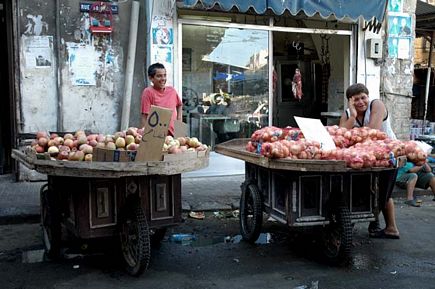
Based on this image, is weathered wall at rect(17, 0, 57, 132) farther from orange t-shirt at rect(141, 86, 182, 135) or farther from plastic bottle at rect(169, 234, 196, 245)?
plastic bottle at rect(169, 234, 196, 245)

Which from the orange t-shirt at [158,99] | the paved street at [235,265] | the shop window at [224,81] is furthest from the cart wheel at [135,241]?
the shop window at [224,81]

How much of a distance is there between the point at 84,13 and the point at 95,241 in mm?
3923

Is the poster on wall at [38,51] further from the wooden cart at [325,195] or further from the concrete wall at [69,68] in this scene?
the wooden cart at [325,195]

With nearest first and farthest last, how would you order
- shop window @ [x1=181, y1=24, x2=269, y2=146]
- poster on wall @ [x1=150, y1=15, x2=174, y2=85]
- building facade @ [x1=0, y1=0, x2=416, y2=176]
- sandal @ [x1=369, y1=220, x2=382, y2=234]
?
sandal @ [x1=369, y1=220, x2=382, y2=234] < building facade @ [x1=0, y1=0, x2=416, y2=176] < poster on wall @ [x1=150, y1=15, x2=174, y2=85] < shop window @ [x1=181, y1=24, x2=269, y2=146]

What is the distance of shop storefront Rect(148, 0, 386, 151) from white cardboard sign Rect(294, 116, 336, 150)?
3.38 m

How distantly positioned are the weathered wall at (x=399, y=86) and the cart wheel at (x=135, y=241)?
6.91 m

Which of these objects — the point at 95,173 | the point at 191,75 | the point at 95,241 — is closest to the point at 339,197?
the point at 95,173

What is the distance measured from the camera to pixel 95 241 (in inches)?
206

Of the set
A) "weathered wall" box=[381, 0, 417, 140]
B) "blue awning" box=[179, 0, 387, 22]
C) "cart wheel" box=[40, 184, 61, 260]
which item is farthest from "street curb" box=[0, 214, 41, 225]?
"weathered wall" box=[381, 0, 417, 140]

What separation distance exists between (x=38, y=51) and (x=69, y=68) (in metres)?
0.50

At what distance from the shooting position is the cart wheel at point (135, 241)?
13.3 ft

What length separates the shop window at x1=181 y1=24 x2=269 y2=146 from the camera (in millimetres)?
8695

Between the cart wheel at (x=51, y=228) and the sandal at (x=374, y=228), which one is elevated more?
the cart wheel at (x=51, y=228)

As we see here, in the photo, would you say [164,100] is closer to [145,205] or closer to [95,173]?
[145,205]
